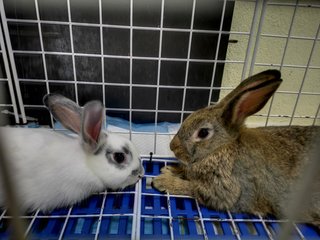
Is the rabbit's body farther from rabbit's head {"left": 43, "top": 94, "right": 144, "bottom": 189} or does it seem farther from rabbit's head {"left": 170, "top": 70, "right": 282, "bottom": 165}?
rabbit's head {"left": 170, "top": 70, "right": 282, "bottom": 165}

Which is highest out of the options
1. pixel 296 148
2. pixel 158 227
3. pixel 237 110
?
pixel 237 110

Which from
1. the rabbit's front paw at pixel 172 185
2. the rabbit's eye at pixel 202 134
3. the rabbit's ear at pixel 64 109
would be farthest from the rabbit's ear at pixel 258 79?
the rabbit's ear at pixel 64 109

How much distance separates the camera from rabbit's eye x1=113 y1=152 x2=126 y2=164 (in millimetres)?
1004

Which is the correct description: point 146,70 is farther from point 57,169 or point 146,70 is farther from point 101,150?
point 57,169

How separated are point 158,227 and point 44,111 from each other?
0.82 metres

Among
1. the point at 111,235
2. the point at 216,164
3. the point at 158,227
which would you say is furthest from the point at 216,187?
the point at 111,235

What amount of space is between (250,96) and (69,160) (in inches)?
26.2

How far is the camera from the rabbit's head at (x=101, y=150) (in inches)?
38.6

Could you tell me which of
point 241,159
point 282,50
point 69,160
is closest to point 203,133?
point 241,159

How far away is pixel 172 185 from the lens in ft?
3.53

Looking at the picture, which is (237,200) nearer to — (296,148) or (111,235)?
(296,148)

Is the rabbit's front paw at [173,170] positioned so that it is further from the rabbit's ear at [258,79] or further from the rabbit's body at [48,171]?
the rabbit's ear at [258,79]

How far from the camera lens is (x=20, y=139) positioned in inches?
37.6

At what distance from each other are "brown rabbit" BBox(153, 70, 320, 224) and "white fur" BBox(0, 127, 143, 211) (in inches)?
8.1
